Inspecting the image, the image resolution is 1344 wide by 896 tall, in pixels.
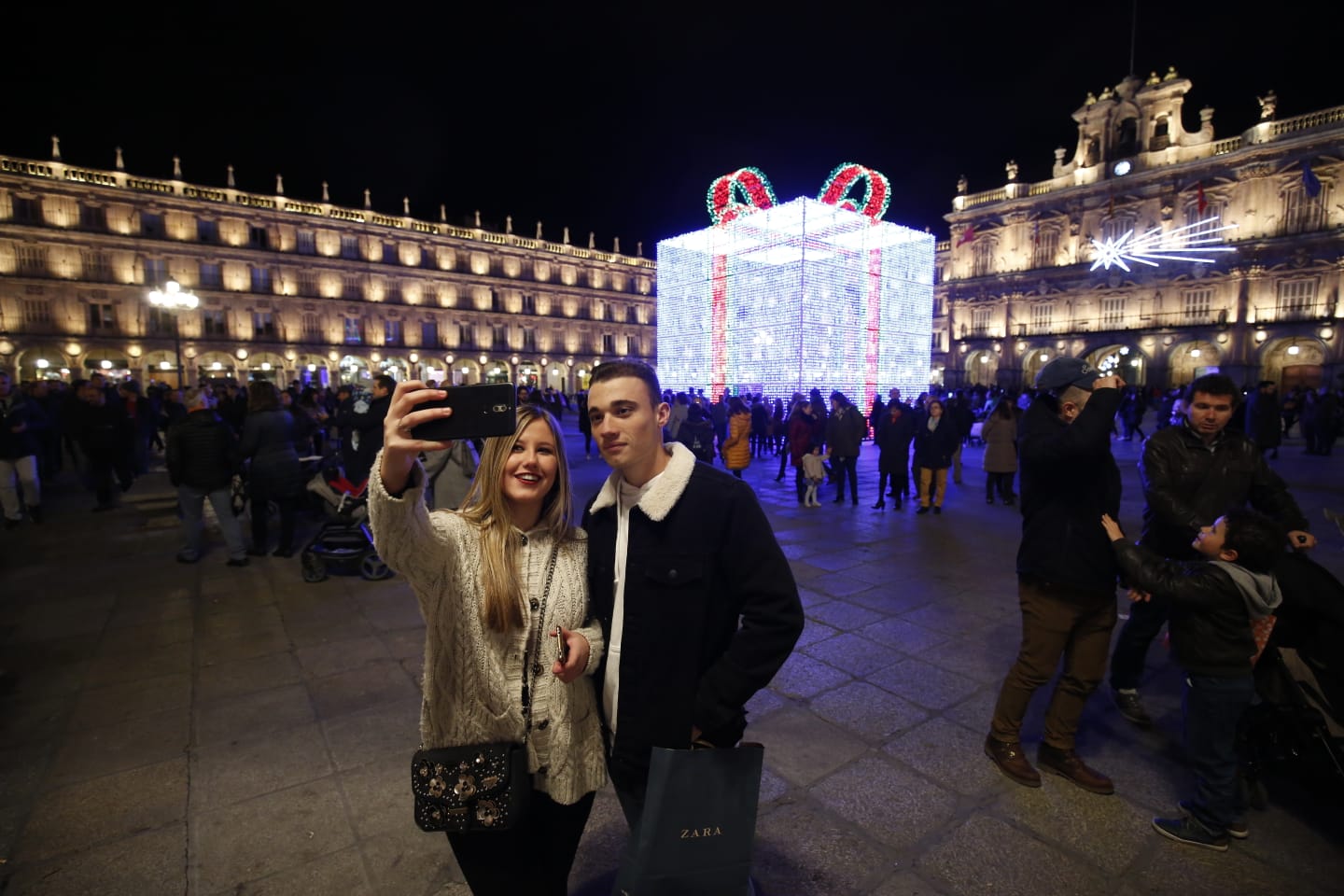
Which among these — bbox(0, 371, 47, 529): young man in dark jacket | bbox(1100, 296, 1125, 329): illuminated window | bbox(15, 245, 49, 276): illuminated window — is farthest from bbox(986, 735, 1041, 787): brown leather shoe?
bbox(15, 245, 49, 276): illuminated window

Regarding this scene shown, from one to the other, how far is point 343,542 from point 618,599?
4.69 meters

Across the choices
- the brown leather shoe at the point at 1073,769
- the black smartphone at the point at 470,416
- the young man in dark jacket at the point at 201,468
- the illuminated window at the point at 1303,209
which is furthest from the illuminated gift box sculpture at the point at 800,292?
the illuminated window at the point at 1303,209

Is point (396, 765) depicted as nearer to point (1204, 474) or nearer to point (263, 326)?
point (1204, 474)

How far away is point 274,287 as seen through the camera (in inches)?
1415

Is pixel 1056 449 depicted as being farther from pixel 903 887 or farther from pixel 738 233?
pixel 738 233

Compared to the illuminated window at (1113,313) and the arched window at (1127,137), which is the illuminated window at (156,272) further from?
the arched window at (1127,137)

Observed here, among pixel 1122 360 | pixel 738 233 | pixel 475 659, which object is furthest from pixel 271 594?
pixel 1122 360

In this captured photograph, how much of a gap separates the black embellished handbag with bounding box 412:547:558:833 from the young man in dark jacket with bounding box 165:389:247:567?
532 centimetres

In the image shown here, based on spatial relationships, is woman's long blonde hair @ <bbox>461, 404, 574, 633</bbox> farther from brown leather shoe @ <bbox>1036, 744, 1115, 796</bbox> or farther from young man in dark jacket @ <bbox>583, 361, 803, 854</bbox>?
brown leather shoe @ <bbox>1036, 744, 1115, 796</bbox>

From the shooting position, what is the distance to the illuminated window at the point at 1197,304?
93.0ft

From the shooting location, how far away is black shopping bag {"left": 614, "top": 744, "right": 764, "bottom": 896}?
1124 mm

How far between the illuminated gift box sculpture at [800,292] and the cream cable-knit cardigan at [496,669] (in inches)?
463

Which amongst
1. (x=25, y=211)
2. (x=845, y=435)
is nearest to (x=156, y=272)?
(x=25, y=211)

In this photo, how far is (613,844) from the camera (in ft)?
7.13
